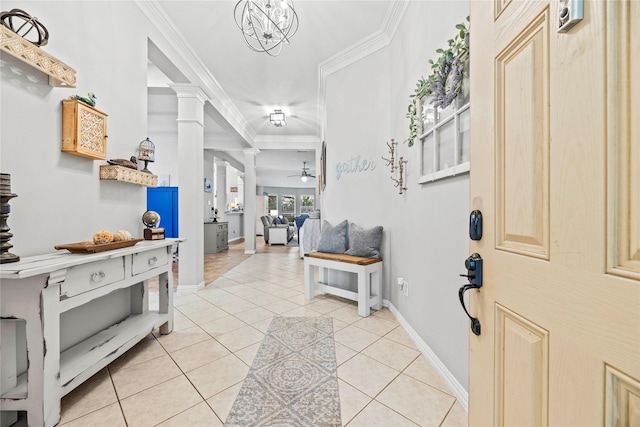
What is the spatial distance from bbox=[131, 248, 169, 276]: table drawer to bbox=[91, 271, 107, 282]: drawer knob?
0.24 m

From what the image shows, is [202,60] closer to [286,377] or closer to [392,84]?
[392,84]

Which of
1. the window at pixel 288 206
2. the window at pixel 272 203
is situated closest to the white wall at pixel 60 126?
the window at pixel 272 203

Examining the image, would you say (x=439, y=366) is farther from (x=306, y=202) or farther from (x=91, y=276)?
(x=306, y=202)

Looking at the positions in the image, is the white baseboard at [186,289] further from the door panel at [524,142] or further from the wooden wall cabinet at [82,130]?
the door panel at [524,142]

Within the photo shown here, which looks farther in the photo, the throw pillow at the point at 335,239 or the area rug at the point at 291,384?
the throw pillow at the point at 335,239

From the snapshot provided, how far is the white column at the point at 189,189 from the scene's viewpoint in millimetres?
3496

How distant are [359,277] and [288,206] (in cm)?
1268

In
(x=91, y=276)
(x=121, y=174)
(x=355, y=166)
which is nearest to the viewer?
(x=91, y=276)

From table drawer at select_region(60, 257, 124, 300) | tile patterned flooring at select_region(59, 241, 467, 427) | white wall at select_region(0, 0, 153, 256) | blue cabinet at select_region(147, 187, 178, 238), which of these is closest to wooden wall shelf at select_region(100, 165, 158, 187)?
white wall at select_region(0, 0, 153, 256)

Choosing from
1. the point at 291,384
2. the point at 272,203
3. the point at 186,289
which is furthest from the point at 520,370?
the point at 272,203

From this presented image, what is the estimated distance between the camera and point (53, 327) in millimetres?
1250

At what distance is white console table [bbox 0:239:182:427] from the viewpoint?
1202mm

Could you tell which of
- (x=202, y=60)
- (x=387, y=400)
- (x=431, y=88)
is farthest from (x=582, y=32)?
(x=202, y=60)

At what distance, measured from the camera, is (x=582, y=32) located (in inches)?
19.5
